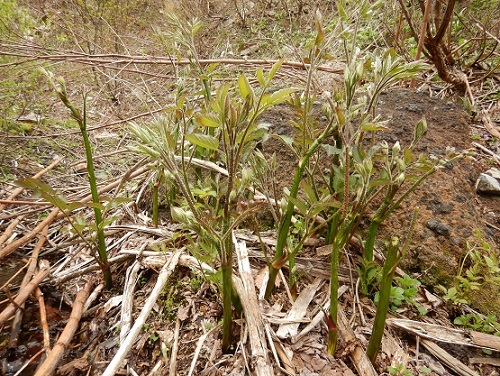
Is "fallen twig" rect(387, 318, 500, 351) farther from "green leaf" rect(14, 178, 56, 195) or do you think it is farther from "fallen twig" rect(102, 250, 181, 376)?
"green leaf" rect(14, 178, 56, 195)

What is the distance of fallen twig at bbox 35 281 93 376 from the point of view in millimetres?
1068

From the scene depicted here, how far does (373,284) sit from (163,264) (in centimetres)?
88

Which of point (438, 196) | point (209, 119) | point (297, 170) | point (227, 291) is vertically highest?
point (209, 119)

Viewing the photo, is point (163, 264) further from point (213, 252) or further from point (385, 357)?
point (385, 357)

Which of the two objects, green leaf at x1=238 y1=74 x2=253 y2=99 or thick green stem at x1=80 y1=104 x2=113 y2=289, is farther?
thick green stem at x1=80 y1=104 x2=113 y2=289

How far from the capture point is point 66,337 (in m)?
1.23


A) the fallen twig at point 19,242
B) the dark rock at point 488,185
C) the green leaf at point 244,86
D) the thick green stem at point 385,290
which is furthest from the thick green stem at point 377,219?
the fallen twig at point 19,242

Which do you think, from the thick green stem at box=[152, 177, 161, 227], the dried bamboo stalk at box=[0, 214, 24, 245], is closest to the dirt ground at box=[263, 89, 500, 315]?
the thick green stem at box=[152, 177, 161, 227]

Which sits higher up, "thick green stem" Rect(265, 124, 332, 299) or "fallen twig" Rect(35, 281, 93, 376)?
"thick green stem" Rect(265, 124, 332, 299)

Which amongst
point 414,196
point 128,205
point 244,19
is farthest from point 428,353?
point 244,19

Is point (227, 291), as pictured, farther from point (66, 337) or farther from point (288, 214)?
point (66, 337)

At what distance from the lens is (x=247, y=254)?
4.65 ft

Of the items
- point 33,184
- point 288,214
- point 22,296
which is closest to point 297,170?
point 288,214

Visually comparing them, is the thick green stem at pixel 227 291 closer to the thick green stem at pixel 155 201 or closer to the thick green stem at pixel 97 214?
the thick green stem at pixel 97 214
